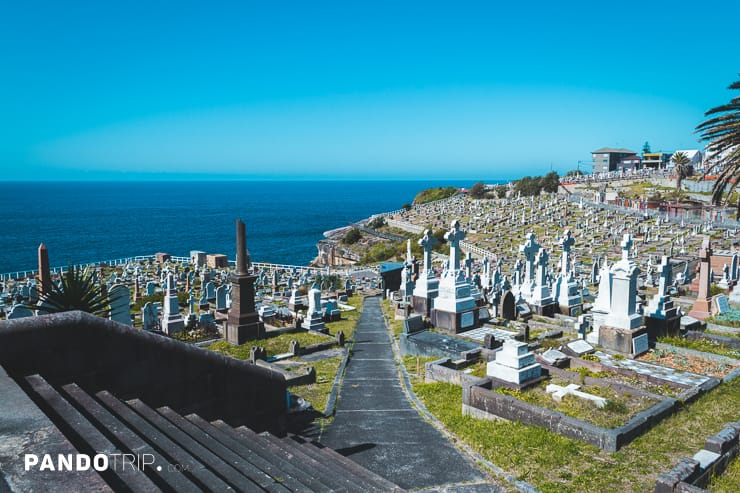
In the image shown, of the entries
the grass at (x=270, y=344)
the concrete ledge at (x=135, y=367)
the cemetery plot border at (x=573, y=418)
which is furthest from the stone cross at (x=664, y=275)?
the concrete ledge at (x=135, y=367)

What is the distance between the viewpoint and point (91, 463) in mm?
3336

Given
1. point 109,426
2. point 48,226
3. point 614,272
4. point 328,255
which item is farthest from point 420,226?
point 48,226

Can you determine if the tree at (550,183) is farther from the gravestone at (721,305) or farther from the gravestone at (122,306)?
the gravestone at (122,306)

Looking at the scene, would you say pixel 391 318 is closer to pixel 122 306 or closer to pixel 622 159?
pixel 122 306

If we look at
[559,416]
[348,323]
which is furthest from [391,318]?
[559,416]

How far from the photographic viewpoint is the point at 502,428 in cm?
818

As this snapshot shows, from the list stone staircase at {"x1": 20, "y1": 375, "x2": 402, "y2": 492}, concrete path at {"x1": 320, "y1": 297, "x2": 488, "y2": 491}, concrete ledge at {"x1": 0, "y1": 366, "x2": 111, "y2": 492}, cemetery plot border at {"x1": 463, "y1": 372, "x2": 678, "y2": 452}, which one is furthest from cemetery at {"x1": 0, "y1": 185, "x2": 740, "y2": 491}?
concrete ledge at {"x1": 0, "y1": 366, "x2": 111, "y2": 492}

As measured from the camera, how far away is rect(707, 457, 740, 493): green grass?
604 cm

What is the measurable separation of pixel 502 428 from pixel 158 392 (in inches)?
203

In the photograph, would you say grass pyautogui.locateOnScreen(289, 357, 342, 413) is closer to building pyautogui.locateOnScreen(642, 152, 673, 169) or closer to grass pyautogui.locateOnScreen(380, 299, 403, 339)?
grass pyautogui.locateOnScreen(380, 299, 403, 339)

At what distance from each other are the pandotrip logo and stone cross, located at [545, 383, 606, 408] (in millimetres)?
6965

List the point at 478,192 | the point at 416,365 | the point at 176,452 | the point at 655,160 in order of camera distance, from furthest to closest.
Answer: the point at 655,160
the point at 478,192
the point at 416,365
the point at 176,452

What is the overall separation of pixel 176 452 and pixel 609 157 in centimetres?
13090

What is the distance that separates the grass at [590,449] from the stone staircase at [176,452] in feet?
7.96
